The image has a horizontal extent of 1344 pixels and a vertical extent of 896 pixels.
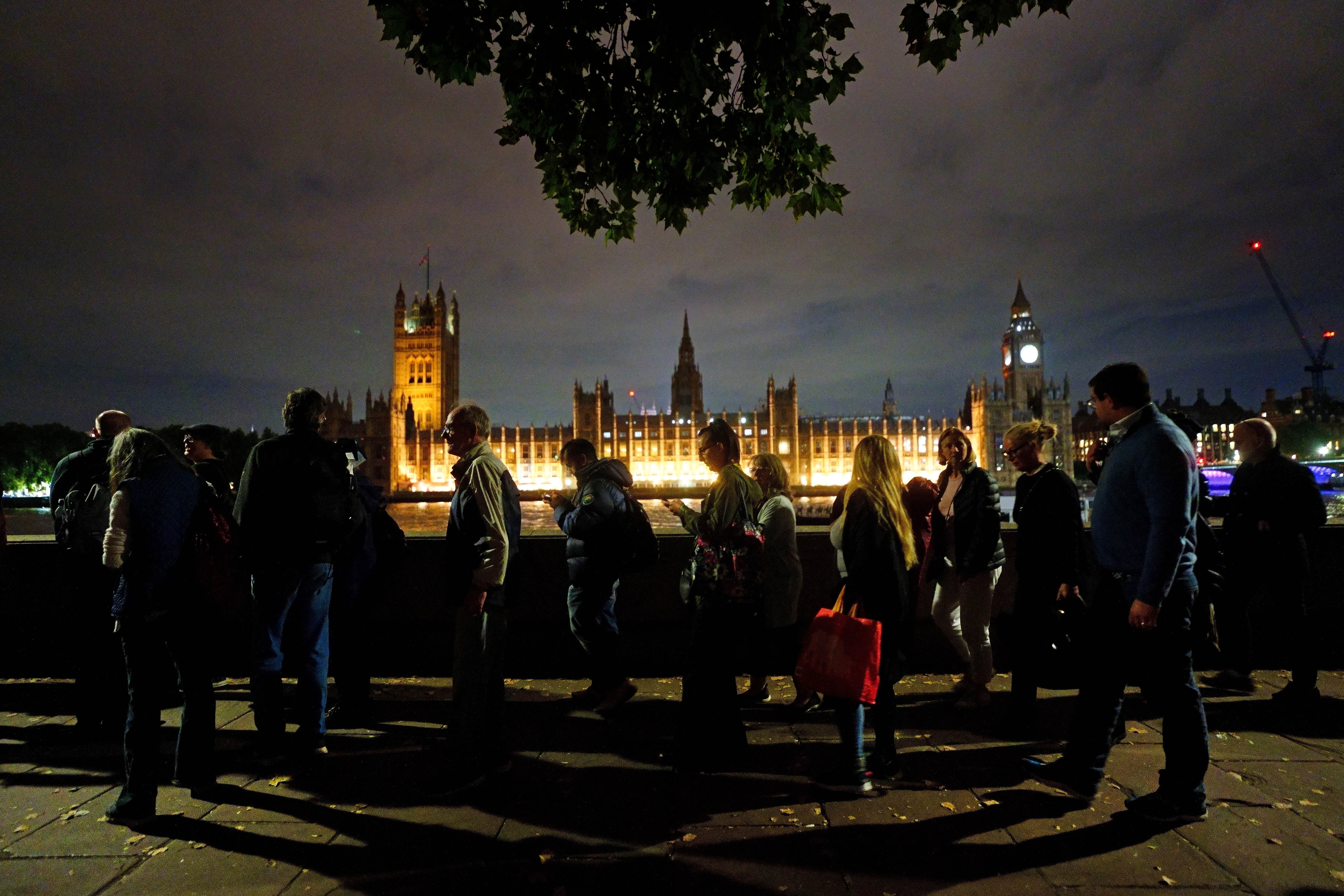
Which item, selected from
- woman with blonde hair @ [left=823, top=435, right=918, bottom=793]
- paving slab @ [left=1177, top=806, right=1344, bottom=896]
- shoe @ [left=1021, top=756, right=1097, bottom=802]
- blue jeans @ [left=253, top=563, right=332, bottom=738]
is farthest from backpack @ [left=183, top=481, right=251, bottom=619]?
paving slab @ [left=1177, top=806, right=1344, bottom=896]

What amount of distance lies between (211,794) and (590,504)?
2.25 m

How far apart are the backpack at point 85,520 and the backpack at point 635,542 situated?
116 inches

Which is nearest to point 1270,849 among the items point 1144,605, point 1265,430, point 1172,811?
point 1172,811

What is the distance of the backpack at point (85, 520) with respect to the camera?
4.02 m

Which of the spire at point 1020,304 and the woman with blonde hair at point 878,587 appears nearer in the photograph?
the woman with blonde hair at point 878,587

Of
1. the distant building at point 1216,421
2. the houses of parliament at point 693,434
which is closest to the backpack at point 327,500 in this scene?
the houses of parliament at point 693,434

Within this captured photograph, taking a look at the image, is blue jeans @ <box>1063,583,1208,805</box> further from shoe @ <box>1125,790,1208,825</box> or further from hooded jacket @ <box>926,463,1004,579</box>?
hooded jacket @ <box>926,463,1004,579</box>

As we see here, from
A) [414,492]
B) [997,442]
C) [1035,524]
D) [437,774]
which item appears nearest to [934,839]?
[1035,524]

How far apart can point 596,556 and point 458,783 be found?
4.74ft

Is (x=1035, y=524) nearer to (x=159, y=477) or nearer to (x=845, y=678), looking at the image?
(x=845, y=678)

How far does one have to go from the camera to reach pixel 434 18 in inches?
140

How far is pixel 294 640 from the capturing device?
147 inches

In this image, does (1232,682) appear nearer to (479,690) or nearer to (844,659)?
(844,659)

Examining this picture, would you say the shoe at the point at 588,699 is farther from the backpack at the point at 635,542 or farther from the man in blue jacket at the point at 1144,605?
the man in blue jacket at the point at 1144,605
